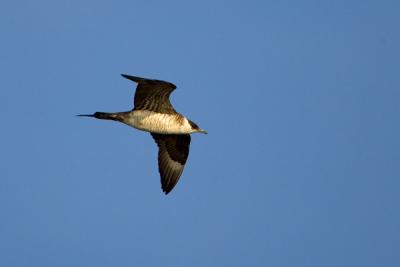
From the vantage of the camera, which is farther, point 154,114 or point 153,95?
point 154,114

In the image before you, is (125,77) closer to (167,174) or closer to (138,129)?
(138,129)

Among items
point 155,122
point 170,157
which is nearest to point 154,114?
point 155,122

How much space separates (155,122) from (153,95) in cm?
65

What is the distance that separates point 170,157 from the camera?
1795cm

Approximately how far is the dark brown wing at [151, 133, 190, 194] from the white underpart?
131cm

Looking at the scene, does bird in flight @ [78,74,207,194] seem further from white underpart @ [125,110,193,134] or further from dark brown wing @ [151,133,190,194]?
dark brown wing @ [151,133,190,194]

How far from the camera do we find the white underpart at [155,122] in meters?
16.1

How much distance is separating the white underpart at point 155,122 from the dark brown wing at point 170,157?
4.29ft

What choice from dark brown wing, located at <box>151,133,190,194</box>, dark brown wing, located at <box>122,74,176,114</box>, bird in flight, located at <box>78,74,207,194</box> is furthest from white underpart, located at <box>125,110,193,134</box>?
dark brown wing, located at <box>151,133,190,194</box>

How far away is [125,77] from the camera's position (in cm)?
1466

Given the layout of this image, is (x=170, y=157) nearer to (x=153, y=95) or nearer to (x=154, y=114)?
(x=154, y=114)

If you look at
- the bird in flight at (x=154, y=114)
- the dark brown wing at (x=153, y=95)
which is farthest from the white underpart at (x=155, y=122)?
the dark brown wing at (x=153, y=95)

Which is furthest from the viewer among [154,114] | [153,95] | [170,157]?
[170,157]

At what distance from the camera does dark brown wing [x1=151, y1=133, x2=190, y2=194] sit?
58.4ft
